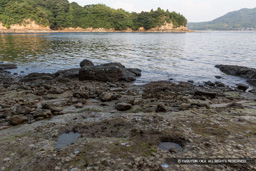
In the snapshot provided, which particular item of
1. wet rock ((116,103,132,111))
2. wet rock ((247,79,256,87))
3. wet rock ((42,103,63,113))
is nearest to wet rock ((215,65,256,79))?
wet rock ((247,79,256,87))

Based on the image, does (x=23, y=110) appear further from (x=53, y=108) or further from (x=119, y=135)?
(x=119, y=135)

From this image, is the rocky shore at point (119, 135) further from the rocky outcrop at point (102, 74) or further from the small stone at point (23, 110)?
the rocky outcrop at point (102, 74)

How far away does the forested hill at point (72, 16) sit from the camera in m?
126

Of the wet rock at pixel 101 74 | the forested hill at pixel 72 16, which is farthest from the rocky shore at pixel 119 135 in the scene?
the forested hill at pixel 72 16

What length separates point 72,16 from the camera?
157125mm

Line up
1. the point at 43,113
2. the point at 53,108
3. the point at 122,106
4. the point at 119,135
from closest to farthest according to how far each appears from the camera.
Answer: the point at 119,135
the point at 43,113
the point at 53,108
the point at 122,106

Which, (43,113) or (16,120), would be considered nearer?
(16,120)

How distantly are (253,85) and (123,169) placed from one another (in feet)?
42.8

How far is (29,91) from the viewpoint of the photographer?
965cm

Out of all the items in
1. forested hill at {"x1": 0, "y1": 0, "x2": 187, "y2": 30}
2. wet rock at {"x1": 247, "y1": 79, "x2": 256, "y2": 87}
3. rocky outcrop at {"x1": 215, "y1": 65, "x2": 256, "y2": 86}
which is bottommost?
wet rock at {"x1": 247, "y1": 79, "x2": 256, "y2": 87}

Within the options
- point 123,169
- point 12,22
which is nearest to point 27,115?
point 123,169

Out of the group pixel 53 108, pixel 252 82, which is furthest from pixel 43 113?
pixel 252 82

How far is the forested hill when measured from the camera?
412ft

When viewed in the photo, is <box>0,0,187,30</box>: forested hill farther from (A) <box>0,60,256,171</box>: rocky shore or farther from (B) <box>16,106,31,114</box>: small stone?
(A) <box>0,60,256,171</box>: rocky shore
